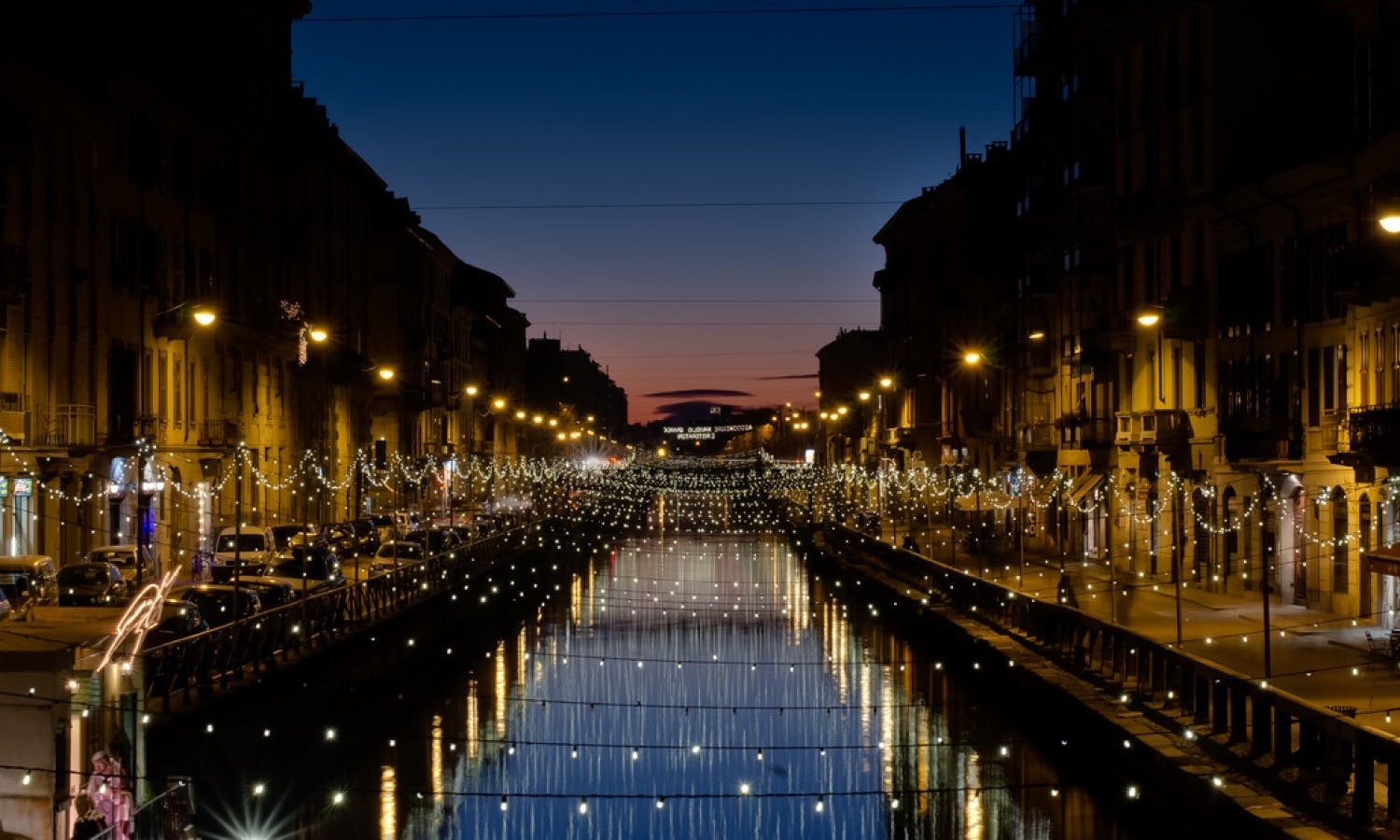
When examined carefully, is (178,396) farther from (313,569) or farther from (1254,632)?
(1254,632)

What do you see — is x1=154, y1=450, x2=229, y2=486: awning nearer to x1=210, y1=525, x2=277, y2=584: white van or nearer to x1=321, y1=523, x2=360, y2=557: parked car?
x1=210, y1=525, x2=277, y2=584: white van

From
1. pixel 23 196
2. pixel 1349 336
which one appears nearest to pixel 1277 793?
pixel 1349 336

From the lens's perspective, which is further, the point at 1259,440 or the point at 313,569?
the point at 313,569

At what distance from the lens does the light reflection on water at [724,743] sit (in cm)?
2617

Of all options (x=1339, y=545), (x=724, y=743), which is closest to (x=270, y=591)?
(x=724, y=743)

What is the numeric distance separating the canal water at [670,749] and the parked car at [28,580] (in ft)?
21.8

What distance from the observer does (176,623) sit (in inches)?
1206

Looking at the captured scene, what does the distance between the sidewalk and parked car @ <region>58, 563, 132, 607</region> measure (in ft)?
65.6

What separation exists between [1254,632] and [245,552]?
27716mm

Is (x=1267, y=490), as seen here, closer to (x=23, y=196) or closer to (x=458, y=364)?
(x=23, y=196)

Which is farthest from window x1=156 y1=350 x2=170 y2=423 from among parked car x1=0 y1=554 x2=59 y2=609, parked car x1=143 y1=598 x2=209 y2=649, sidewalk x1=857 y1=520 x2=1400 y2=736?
sidewalk x1=857 y1=520 x2=1400 y2=736

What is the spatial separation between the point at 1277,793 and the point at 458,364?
99.6 metres

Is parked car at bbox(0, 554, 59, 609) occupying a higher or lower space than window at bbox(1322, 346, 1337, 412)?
lower

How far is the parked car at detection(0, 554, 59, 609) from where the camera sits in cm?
3466
